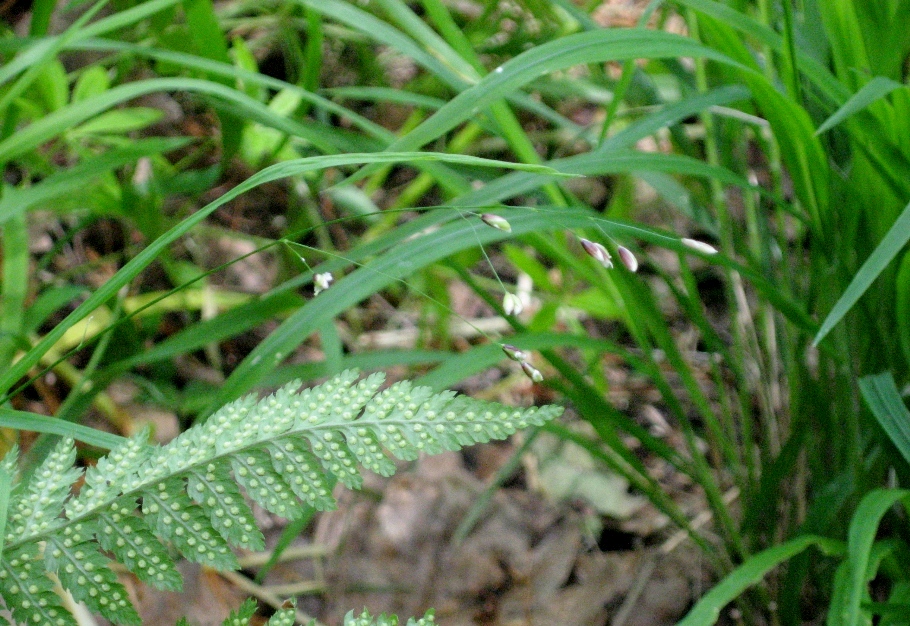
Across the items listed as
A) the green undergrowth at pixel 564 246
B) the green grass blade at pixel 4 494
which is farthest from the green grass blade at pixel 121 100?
the green grass blade at pixel 4 494

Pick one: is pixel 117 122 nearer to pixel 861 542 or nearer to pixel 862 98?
pixel 862 98

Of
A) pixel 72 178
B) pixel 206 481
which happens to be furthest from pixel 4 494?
pixel 72 178

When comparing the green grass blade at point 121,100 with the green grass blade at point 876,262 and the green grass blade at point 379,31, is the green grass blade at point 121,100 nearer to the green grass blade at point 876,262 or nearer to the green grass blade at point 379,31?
the green grass blade at point 379,31

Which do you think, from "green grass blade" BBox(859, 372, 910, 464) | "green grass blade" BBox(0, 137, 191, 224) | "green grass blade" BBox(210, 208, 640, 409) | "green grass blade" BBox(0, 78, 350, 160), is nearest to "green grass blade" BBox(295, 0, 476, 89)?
"green grass blade" BBox(0, 78, 350, 160)

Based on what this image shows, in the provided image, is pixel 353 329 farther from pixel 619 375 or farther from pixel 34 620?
pixel 34 620

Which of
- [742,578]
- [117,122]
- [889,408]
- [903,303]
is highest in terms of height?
[117,122]

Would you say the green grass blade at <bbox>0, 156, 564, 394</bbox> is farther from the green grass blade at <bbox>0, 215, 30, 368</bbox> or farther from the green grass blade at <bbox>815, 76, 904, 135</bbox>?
the green grass blade at <bbox>0, 215, 30, 368</bbox>

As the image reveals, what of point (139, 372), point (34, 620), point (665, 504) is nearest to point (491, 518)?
point (665, 504)
